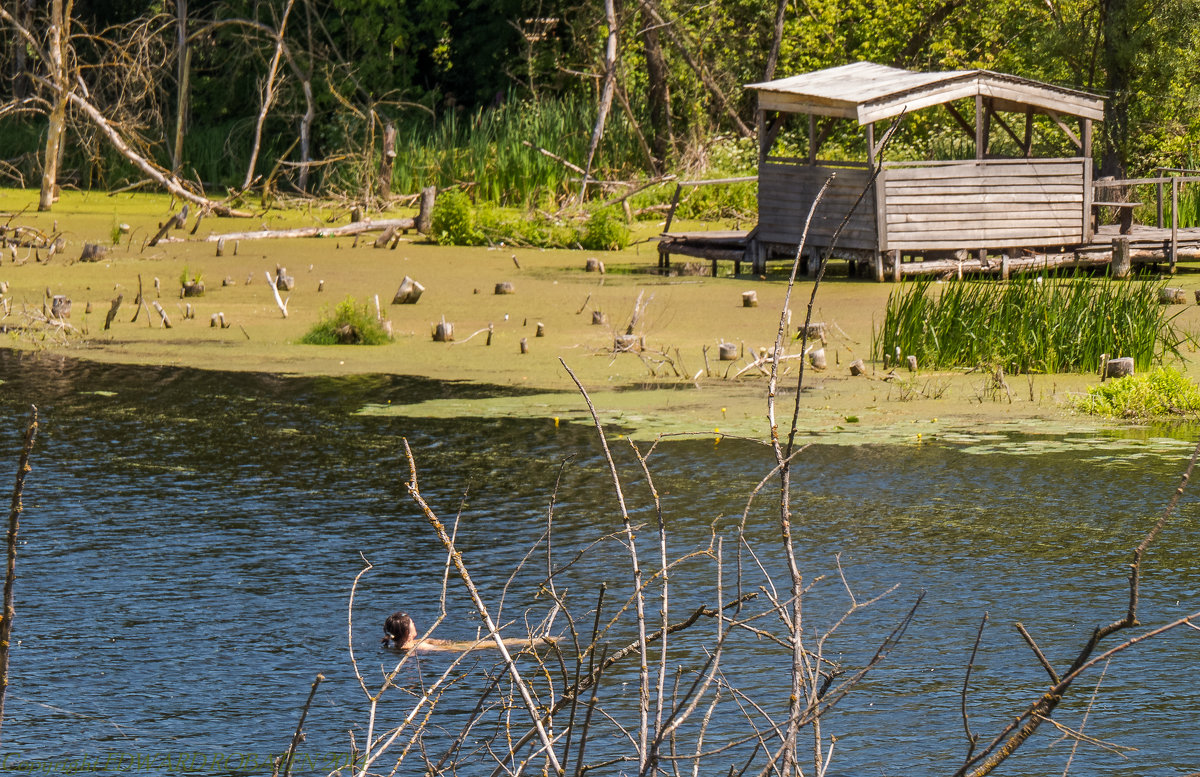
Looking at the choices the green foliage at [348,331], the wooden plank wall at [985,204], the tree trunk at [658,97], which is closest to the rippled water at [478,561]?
the green foliage at [348,331]

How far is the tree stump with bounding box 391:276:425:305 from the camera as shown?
715 inches

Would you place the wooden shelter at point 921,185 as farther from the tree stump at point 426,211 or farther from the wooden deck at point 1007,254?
the tree stump at point 426,211

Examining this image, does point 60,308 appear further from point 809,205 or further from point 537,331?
point 809,205

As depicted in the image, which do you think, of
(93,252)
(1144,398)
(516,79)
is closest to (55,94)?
(93,252)

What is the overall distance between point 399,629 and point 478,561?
1.31m

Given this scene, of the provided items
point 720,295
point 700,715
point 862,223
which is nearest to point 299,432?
point 700,715

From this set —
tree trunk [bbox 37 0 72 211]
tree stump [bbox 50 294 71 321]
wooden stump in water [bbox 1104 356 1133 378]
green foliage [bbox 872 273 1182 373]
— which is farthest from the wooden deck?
tree trunk [bbox 37 0 72 211]

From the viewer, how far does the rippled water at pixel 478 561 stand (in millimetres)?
5711

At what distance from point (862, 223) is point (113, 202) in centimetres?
1712

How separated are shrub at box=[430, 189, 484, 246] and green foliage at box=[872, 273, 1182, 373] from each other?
1243 centimetres

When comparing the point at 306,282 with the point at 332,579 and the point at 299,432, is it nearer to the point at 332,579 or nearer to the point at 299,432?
the point at 299,432

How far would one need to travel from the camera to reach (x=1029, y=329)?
13.2 meters

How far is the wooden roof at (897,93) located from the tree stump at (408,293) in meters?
4.57

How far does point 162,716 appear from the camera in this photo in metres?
5.76
